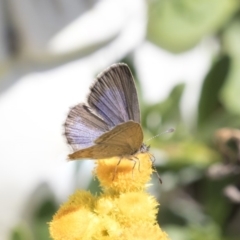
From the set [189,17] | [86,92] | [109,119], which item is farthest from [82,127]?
[189,17]

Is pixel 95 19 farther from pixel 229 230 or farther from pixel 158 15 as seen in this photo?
pixel 229 230

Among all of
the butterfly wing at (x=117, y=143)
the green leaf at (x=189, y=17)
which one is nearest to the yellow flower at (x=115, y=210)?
the butterfly wing at (x=117, y=143)

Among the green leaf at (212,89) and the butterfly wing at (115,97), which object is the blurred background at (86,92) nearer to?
the green leaf at (212,89)

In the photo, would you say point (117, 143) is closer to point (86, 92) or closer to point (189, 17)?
point (86, 92)

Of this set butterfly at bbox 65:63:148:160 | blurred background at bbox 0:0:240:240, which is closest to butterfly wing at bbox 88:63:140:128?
butterfly at bbox 65:63:148:160

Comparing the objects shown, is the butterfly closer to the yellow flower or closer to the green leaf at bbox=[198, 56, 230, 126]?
the yellow flower

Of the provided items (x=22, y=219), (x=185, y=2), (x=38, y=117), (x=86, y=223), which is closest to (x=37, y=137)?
(x=38, y=117)
